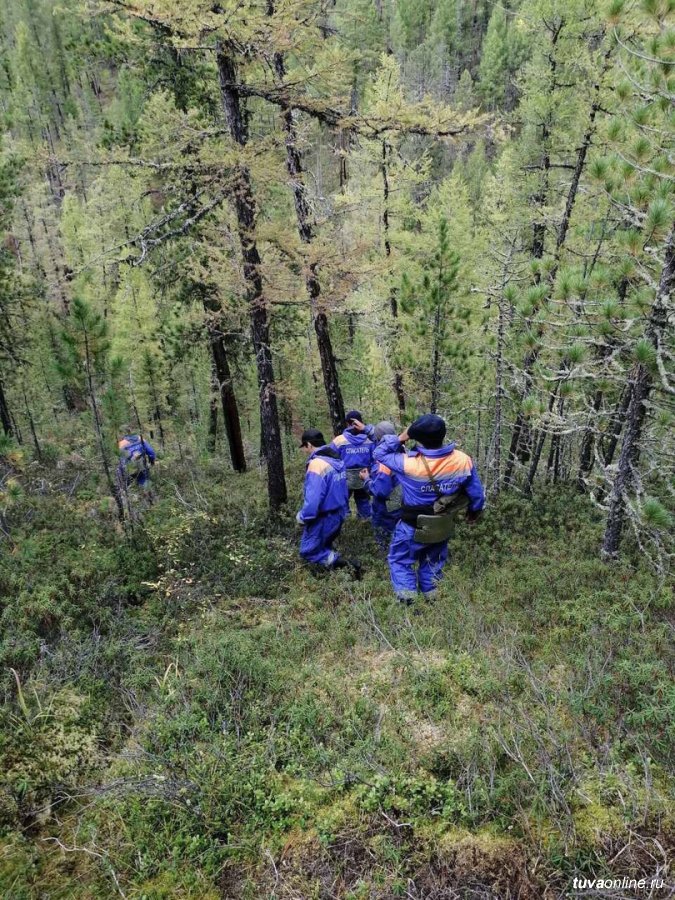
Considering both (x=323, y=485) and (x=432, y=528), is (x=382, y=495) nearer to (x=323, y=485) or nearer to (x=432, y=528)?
(x=323, y=485)

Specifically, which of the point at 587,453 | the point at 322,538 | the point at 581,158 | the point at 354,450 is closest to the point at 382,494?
the point at 322,538

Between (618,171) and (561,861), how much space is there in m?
6.34

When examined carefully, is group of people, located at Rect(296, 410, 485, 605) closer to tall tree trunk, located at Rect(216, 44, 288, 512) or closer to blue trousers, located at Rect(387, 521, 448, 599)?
blue trousers, located at Rect(387, 521, 448, 599)

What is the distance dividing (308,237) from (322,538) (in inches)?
252

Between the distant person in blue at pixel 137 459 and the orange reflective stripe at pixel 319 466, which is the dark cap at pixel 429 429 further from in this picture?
the distant person in blue at pixel 137 459

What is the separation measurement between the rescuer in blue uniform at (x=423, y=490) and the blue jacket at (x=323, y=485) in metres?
0.75

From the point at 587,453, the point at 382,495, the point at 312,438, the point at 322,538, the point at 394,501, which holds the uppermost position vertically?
the point at 312,438

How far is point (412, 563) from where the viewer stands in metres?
6.55

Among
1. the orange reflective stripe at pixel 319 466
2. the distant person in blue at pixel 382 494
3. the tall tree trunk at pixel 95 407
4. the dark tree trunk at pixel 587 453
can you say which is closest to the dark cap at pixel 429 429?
the distant person in blue at pixel 382 494

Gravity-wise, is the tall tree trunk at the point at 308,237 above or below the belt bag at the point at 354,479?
above

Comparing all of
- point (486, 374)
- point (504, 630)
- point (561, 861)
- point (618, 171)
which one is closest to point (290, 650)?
point (504, 630)

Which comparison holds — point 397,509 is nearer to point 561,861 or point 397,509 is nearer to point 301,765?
point 301,765

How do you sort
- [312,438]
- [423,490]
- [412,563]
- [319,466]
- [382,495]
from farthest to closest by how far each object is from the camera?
[382,495] → [312,438] → [319,466] → [412,563] → [423,490]

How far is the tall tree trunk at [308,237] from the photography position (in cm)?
902
